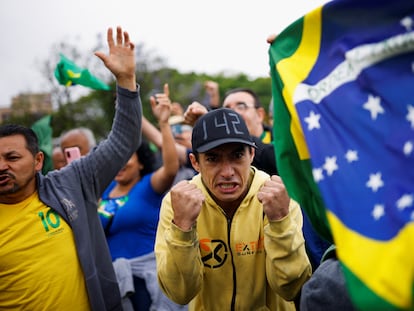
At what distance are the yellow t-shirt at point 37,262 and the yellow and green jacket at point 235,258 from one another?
2.35 feet

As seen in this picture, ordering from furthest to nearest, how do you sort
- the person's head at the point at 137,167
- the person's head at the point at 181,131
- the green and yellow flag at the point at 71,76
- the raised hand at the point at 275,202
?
the person's head at the point at 181,131 → the green and yellow flag at the point at 71,76 → the person's head at the point at 137,167 → the raised hand at the point at 275,202

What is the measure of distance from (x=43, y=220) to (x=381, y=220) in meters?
2.16

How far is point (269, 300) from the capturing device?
2.36 metres

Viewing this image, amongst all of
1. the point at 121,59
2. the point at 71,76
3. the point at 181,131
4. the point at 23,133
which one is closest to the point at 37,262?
the point at 23,133

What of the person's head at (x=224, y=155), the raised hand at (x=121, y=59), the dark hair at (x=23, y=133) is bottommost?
the person's head at (x=224, y=155)

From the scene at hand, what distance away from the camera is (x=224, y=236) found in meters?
2.31

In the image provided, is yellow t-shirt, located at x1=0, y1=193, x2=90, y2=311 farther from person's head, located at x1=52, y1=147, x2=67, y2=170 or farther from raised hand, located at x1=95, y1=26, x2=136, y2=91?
person's head, located at x1=52, y1=147, x2=67, y2=170

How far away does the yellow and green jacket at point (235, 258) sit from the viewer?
2.00 metres

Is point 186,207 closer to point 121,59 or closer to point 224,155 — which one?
point 224,155

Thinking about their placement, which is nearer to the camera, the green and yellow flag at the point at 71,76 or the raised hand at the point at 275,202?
the raised hand at the point at 275,202

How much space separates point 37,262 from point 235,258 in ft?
4.21

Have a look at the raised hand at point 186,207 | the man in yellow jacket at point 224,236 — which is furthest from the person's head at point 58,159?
the raised hand at point 186,207

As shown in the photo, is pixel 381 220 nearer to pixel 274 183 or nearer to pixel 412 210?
pixel 412 210

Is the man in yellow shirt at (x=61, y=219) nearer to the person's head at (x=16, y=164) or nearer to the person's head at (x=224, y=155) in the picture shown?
the person's head at (x=16, y=164)
